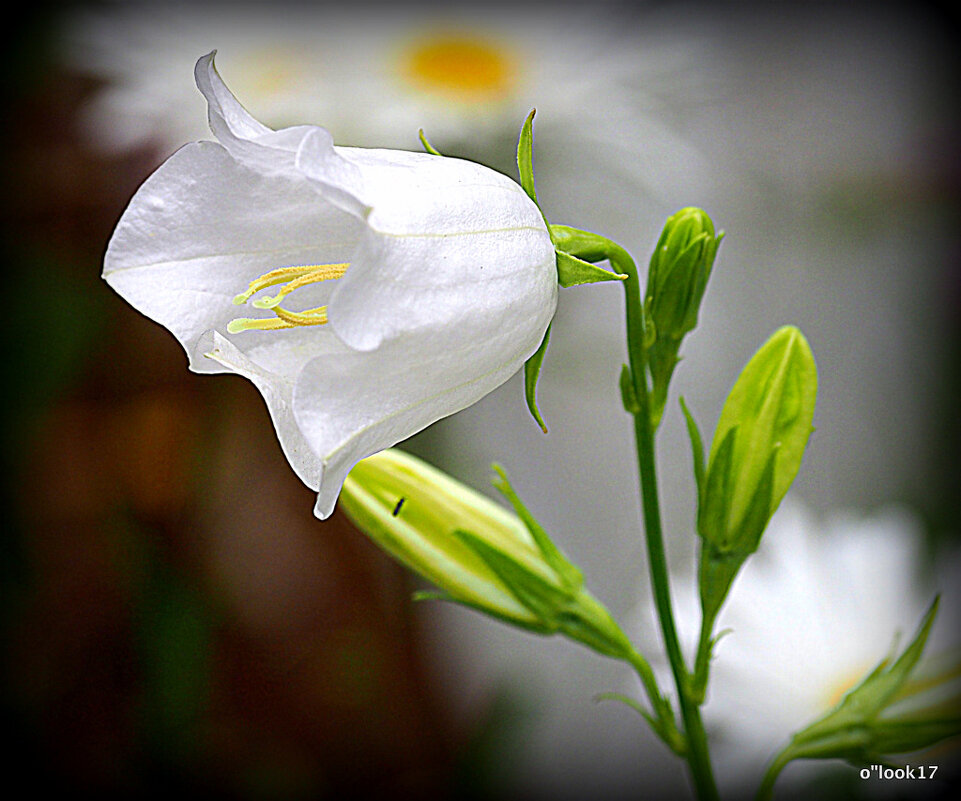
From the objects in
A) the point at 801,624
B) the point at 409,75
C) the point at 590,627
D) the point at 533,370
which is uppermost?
the point at 409,75

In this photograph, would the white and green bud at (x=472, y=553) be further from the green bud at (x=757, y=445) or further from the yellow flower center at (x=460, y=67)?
the yellow flower center at (x=460, y=67)

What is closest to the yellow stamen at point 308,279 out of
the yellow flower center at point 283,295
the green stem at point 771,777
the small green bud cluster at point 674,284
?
the yellow flower center at point 283,295

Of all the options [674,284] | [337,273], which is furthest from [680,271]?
[337,273]

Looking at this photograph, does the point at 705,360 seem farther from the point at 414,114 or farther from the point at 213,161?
Answer: the point at 213,161

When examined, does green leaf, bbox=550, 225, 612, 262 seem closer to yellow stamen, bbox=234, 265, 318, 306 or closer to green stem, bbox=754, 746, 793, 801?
yellow stamen, bbox=234, 265, 318, 306

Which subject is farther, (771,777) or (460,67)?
(460,67)

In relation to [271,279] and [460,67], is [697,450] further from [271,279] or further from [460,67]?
[460,67]

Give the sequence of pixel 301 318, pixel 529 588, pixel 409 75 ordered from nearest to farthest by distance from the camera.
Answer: pixel 301 318
pixel 529 588
pixel 409 75

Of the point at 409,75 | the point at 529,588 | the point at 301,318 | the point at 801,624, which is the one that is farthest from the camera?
the point at 409,75
